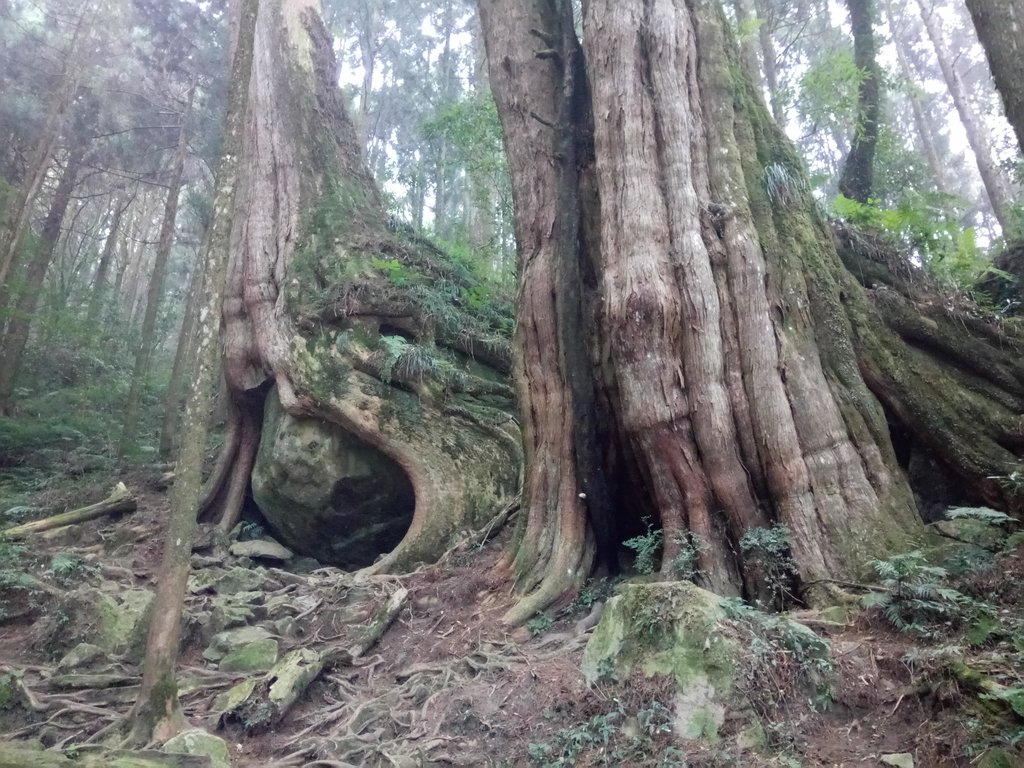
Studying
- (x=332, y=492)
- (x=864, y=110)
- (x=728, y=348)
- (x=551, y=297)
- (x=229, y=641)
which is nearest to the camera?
(x=728, y=348)

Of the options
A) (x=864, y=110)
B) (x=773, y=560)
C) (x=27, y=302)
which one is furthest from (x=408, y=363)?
(x=27, y=302)

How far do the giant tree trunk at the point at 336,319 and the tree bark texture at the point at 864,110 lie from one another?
5.57m

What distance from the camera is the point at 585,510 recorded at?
6.66 meters

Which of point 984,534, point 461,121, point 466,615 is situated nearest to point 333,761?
point 466,615

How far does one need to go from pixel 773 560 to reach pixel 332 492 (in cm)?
573

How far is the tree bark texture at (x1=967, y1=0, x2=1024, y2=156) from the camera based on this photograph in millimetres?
4734

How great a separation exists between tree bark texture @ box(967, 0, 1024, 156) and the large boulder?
713 centimetres

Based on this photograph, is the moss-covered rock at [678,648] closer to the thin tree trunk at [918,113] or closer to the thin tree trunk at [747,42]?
the thin tree trunk at [747,42]

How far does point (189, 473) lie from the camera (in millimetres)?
5312

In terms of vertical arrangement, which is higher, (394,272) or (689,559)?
(394,272)

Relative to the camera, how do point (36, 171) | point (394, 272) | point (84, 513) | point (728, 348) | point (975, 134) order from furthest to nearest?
point (975, 134) → point (36, 171) → point (394, 272) → point (84, 513) → point (728, 348)

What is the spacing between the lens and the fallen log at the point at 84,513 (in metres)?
8.98

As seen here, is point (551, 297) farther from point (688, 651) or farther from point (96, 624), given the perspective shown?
point (96, 624)

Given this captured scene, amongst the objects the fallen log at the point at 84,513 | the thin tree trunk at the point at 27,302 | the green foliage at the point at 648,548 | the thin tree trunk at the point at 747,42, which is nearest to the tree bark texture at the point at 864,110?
the thin tree trunk at the point at 747,42
